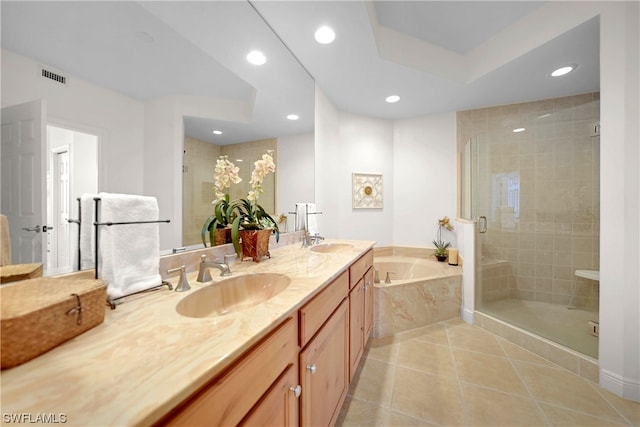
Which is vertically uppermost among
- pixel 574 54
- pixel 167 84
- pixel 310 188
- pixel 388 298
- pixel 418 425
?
pixel 574 54

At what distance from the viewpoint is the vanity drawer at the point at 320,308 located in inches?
33.5

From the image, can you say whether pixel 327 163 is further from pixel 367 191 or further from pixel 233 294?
pixel 233 294

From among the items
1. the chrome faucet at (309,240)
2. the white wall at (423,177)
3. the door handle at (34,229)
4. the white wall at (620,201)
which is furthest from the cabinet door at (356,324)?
the white wall at (423,177)

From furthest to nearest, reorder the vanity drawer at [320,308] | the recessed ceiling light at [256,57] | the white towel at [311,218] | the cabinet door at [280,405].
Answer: the white towel at [311,218], the recessed ceiling light at [256,57], the vanity drawer at [320,308], the cabinet door at [280,405]

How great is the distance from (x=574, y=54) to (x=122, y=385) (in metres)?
3.16

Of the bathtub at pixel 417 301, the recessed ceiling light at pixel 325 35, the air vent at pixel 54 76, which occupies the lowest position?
the bathtub at pixel 417 301

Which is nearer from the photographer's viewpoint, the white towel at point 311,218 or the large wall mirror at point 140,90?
the large wall mirror at point 140,90

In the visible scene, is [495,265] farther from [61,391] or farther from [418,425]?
[61,391]

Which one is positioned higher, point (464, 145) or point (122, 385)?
point (464, 145)

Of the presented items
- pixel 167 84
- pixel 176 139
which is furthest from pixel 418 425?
pixel 167 84

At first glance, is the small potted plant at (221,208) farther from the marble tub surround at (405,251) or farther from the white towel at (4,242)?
the marble tub surround at (405,251)

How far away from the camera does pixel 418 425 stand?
4.17 feet

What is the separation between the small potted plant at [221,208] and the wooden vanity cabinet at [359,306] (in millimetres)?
770

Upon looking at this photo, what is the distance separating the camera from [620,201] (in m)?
1.40
